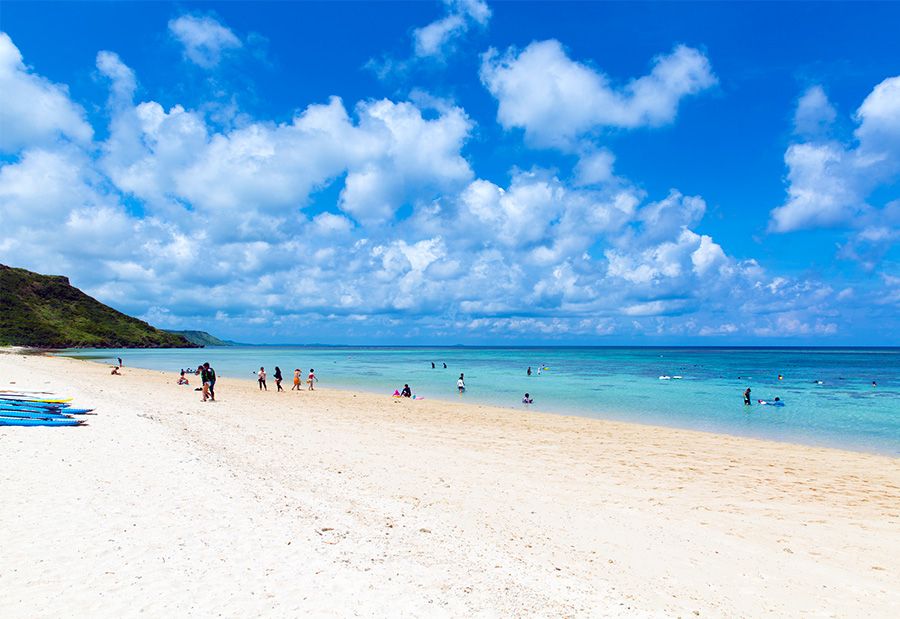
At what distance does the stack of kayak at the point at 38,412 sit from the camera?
→ 16.2 meters

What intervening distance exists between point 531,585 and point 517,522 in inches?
111

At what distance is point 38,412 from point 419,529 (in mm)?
A: 16042

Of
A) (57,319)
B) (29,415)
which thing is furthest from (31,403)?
(57,319)

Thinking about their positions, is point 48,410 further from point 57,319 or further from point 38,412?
point 57,319

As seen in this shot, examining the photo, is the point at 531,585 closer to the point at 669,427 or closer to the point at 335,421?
the point at 335,421

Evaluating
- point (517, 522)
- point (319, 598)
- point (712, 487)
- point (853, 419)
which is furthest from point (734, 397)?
point (319, 598)

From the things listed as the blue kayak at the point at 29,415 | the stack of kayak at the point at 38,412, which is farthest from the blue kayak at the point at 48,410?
the blue kayak at the point at 29,415

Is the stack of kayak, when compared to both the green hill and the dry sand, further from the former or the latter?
the green hill

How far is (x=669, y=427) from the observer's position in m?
26.8

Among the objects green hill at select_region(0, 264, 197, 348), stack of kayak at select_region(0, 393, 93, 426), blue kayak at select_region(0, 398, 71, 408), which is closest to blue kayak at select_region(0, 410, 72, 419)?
stack of kayak at select_region(0, 393, 93, 426)

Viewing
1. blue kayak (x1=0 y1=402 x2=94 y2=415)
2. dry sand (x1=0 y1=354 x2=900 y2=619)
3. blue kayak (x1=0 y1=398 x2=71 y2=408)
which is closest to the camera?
dry sand (x1=0 y1=354 x2=900 y2=619)

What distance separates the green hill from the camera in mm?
132875

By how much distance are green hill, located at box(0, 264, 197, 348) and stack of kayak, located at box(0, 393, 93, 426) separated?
130021 millimetres

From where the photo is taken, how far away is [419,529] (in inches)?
360
